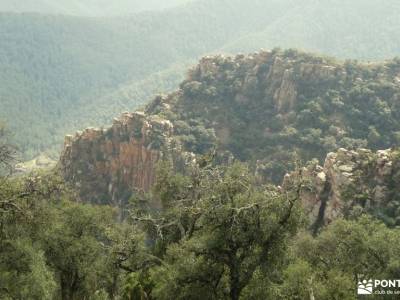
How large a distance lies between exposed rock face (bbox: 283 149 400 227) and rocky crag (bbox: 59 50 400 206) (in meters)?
26.5

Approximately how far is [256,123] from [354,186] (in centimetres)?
4943

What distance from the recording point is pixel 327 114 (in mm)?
98438

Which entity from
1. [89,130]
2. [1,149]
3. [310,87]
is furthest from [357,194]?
[89,130]

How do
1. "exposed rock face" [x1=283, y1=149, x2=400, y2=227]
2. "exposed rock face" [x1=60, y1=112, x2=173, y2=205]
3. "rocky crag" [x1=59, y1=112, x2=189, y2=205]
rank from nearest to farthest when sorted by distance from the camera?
1. "exposed rock face" [x1=283, y1=149, x2=400, y2=227]
2. "rocky crag" [x1=59, y1=112, x2=189, y2=205]
3. "exposed rock face" [x1=60, y1=112, x2=173, y2=205]

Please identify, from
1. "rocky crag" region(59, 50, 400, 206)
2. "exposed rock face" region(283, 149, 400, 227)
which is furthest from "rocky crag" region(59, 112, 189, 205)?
"exposed rock face" region(283, 149, 400, 227)

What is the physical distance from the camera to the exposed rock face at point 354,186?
5547 centimetres

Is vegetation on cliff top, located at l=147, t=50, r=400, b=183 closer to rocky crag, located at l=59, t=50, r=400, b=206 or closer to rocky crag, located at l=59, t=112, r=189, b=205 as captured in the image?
rocky crag, located at l=59, t=50, r=400, b=206

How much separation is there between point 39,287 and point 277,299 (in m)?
13.6

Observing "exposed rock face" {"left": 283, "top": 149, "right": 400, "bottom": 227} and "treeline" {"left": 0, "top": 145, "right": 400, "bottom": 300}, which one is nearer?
"treeline" {"left": 0, "top": 145, "right": 400, "bottom": 300}

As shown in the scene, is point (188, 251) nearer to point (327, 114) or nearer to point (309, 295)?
point (309, 295)

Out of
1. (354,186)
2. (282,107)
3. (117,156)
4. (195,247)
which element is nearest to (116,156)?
(117,156)

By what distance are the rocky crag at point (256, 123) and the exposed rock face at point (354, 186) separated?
1044 inches

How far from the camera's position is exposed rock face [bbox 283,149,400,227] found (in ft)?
182

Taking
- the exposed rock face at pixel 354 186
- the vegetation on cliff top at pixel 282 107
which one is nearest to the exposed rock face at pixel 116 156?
the vegetation on cliff top at pixel 282 107
